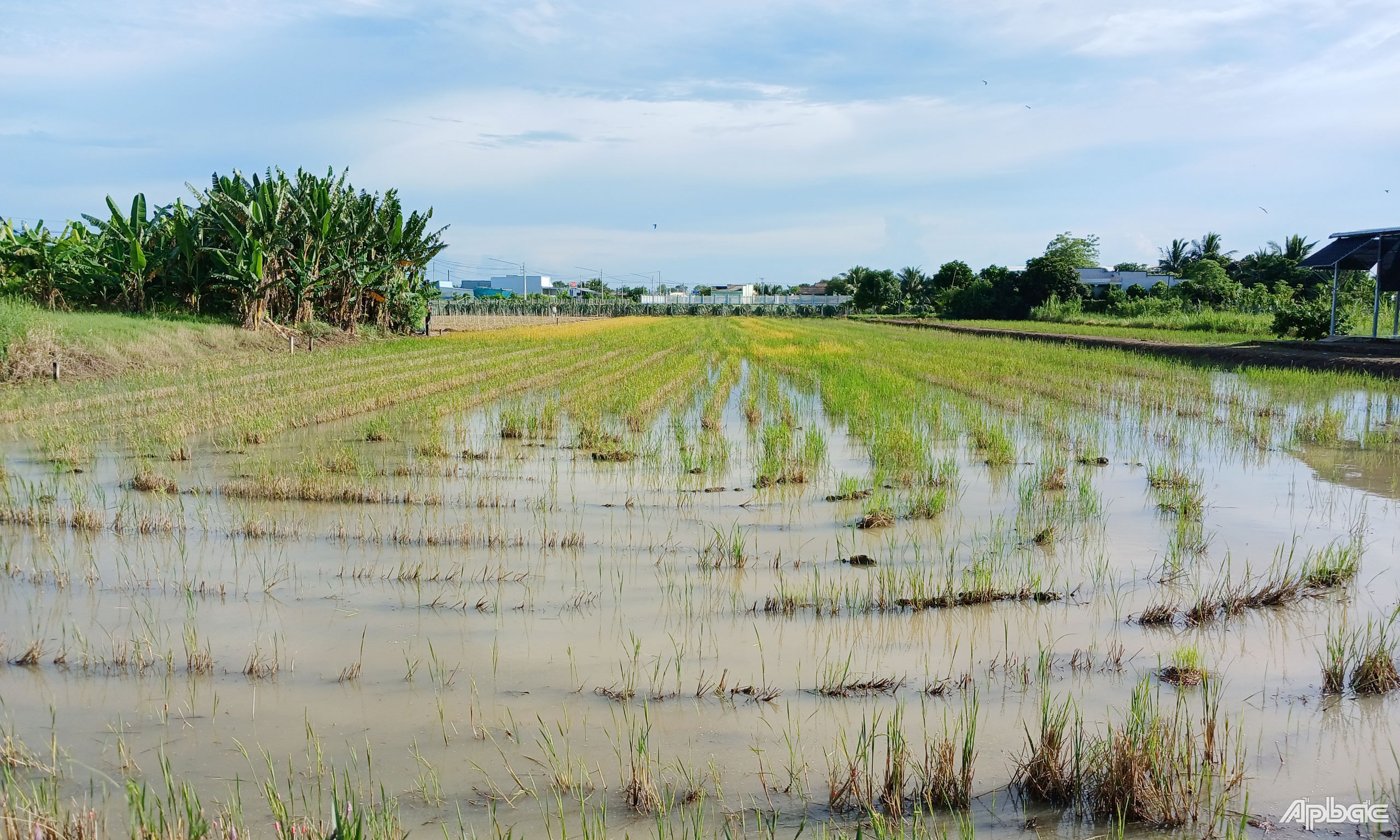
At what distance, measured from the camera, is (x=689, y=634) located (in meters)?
3.48

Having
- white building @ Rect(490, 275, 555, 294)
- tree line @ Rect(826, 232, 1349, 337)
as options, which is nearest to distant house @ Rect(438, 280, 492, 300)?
white building @ Rect(490, 275, 555, 294)

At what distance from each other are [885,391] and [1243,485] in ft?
18.4

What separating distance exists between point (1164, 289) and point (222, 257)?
3813 cm

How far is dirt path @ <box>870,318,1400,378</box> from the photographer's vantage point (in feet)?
46.6

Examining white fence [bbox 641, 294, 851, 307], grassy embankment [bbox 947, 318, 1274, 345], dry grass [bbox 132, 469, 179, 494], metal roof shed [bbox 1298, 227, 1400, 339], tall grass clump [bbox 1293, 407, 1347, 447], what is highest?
white fence [bbox 641, 294, 851, 307]

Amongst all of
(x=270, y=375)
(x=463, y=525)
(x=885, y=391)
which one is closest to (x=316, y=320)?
(x=270, y=375)

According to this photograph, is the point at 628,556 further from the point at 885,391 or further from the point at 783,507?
the point at 885,391

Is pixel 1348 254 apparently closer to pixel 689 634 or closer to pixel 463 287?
pixel 689 634

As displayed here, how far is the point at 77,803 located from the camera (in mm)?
2219

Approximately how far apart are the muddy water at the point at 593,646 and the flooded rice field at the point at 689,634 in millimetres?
16

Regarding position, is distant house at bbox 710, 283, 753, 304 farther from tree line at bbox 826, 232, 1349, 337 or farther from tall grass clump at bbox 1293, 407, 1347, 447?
tall grass clump at bbox 1293, 407, 1347, 447

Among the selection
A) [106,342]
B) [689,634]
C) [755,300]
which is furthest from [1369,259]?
[755,300]

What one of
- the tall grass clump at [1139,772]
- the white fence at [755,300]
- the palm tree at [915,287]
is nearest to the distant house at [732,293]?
the white fence at [755,300]

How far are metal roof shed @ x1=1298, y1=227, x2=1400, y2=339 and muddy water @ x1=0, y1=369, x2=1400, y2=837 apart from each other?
14.1 meters
